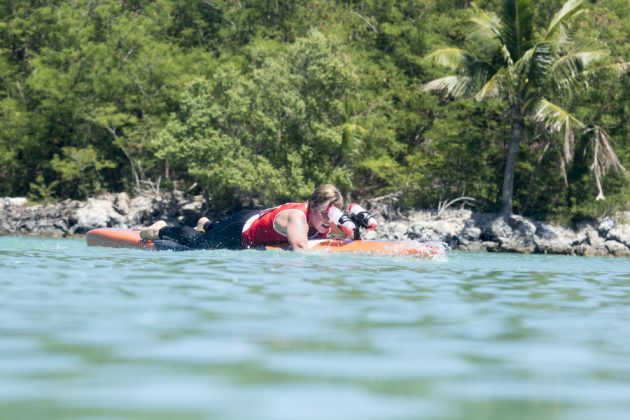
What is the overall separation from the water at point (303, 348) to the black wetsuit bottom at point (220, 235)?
4.18 m

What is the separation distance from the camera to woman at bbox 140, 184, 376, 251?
12.2 metres

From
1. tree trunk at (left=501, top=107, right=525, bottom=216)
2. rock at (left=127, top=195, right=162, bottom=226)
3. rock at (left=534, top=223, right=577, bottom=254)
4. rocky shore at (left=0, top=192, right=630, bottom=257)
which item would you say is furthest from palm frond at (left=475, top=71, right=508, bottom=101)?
rock at (left=127, top=195, right=162, bottom=226)

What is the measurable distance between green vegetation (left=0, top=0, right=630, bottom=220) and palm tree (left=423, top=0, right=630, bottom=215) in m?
0.05

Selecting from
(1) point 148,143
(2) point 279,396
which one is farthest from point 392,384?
(1) point 148,143

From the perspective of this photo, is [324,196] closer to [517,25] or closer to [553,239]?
[517,25]

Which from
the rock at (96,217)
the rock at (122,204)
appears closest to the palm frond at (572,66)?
the rock at (96,217)

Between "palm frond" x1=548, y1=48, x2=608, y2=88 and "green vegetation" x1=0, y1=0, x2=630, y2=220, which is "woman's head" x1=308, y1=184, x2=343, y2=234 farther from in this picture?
"palm frond" x1=548, y1=48, x2=608, y2=88

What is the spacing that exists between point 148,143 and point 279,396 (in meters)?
29.7

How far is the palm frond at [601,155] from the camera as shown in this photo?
26406 mm

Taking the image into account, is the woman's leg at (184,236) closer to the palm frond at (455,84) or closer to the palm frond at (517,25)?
the palm frond at (455,84)

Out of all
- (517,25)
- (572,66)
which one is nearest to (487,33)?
(517,25)

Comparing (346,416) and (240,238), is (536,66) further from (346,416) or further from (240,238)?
(346,416)

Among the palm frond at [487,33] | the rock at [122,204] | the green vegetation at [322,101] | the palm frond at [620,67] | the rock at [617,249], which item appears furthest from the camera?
the rock at [122,204]

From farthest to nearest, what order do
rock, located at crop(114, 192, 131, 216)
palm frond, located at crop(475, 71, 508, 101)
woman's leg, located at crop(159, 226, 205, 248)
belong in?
rock, located at crop(114, 192, 131, 216)
palm frond, located at crop(475, 71, 508, 101)
woman's leg, located at crop(159, 226, 205, 248)
